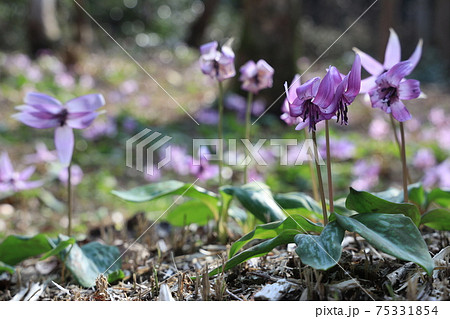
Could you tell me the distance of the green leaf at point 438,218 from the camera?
4.57 ft

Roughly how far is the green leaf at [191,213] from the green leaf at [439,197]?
88 cm

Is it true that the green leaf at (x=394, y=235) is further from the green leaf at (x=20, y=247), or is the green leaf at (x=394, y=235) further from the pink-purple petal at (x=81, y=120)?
the green leaf at (x=20, y=247)

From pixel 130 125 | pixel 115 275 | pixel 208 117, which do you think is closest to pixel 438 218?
pixel 115 275

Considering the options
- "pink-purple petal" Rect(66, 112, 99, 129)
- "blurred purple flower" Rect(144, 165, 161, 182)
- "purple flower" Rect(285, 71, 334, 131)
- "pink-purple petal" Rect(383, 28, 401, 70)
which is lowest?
"blurred purple flower" Rect(144, 165, 161, 182)

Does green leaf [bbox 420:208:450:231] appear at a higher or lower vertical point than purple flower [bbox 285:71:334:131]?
lower

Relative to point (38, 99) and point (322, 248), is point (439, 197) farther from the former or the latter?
point (38, 99)

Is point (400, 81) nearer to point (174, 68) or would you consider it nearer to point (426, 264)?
point (426, 264)

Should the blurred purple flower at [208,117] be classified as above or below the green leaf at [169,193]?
above

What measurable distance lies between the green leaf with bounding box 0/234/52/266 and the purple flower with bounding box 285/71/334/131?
1.01 meters

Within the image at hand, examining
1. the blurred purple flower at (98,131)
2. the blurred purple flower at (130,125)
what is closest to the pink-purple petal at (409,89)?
the blurred purple flower at (98,131)

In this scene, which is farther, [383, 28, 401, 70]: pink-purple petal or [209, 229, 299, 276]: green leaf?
[383, 28, 401, 70]: pink-purple petal

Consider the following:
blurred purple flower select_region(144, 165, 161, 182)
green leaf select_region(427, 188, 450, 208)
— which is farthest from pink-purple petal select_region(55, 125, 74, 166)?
blurred purple flower select_region(144, 165, 161, 182)

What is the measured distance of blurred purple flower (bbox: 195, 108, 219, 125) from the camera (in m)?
5.29

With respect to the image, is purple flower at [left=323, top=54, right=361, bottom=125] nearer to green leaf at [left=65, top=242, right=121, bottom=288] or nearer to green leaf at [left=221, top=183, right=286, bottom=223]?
green leaf at [left=221, top=183, right=286, bottom=223]
